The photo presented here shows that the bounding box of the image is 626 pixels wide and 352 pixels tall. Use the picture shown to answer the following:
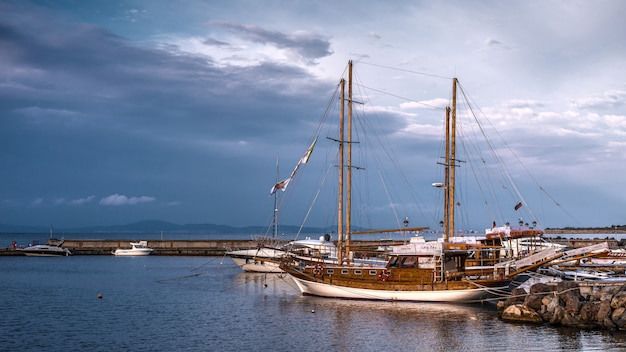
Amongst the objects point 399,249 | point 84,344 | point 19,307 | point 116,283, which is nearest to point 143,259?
point 116,283

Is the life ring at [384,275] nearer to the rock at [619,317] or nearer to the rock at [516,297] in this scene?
the rock at [516,297]

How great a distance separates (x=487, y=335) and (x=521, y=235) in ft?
61.6

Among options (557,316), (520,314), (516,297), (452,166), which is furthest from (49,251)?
(557,316)

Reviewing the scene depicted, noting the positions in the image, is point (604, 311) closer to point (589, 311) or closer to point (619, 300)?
point (589, 311)

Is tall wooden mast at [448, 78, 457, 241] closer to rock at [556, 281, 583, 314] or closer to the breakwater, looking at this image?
rock at [556, 281, 583, 314]

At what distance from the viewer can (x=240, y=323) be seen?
3844 cm

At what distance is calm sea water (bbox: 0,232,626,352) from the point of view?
104 feet

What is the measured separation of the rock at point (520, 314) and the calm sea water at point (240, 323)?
70 cm

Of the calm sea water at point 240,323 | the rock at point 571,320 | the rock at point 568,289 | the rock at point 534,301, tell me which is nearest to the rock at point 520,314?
the rock at point 534,301

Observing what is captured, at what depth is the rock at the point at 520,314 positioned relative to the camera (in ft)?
121

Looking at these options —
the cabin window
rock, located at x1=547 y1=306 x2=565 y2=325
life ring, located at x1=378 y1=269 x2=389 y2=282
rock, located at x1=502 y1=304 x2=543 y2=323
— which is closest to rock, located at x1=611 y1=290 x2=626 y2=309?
rock, located at x1=547 y1=306 x2=565 y2=325

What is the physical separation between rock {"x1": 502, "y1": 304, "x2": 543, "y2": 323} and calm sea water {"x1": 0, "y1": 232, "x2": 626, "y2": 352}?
699 mm

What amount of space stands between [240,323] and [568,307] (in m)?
18.5

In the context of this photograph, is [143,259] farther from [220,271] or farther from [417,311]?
[417,311]
